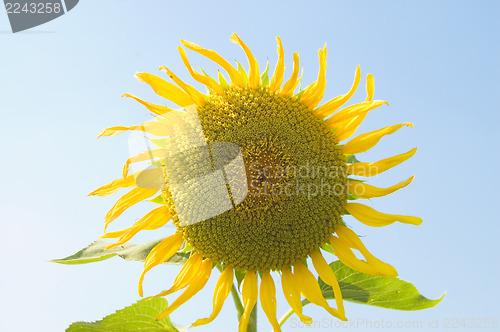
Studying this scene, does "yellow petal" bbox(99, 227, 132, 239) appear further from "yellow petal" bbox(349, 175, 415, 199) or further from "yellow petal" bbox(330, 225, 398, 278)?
"yellow petal" bbox(349, 175, 415, 199)

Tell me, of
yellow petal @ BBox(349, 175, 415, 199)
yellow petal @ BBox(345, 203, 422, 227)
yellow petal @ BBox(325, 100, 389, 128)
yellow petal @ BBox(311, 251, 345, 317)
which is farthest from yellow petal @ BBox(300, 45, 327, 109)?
yellow petal @ BBox(311, 251, 345, 317)

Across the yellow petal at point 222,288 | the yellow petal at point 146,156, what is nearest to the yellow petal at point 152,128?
the yellow petal at point 146,156

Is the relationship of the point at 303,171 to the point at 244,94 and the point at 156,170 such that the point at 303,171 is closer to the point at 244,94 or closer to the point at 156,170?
the point at 244,94

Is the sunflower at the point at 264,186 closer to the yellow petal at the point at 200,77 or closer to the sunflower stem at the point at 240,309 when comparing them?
the yellow petal at the point at 200,77

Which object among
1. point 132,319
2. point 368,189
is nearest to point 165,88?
point 368,189

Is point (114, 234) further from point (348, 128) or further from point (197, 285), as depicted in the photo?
point (348, 128)
